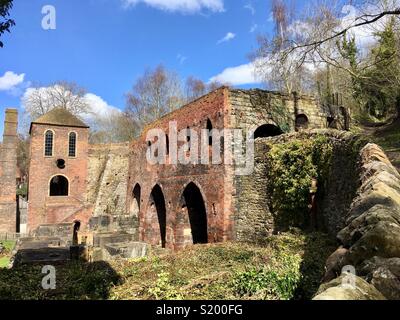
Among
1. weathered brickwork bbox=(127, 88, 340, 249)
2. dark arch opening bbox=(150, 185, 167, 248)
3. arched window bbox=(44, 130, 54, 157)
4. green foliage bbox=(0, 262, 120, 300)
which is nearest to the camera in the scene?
green foliage bbox=(0, 262, 120, 300)

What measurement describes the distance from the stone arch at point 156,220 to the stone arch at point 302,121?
37.2ft

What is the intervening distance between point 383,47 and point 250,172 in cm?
1344

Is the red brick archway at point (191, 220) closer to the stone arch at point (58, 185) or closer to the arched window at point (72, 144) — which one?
the arched window at point (72, 144)

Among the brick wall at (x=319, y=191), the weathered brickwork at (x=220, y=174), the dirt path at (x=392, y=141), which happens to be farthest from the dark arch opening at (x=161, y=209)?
the dirt path at (x=392, y=141)

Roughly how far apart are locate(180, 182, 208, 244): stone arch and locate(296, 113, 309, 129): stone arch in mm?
6345

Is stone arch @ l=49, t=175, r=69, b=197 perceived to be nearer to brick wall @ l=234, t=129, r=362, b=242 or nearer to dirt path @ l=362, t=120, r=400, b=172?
brick wall @ l=234, t=129, r=362, b=242

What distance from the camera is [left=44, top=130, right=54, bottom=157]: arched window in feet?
109

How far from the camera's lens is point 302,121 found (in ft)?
54.9

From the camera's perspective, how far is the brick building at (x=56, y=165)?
102 feet

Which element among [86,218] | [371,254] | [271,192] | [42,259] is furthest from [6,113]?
[371,254]

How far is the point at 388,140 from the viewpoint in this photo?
66.4ft

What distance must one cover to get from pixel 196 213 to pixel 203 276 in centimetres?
1217

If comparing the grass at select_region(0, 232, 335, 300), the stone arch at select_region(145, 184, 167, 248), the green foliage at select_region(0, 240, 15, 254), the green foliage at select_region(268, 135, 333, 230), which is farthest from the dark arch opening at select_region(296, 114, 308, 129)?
the green foliage at select_region(0, 240, 15, 254)

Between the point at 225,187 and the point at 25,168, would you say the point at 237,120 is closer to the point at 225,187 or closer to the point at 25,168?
the point at 225,187
